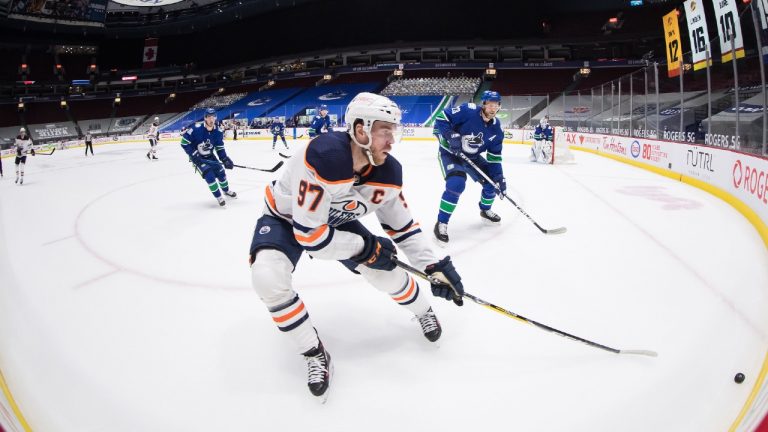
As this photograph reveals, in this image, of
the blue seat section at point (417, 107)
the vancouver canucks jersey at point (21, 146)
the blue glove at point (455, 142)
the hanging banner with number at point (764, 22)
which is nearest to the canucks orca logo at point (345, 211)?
the blue glove at point (455, 142)

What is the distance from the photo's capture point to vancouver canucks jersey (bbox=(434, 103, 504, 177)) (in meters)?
4.33

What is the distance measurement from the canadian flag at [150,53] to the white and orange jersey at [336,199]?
150 ft

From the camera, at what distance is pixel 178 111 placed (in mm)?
35562

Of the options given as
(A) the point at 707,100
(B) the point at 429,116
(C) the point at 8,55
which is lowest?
(A) the point at 707,100

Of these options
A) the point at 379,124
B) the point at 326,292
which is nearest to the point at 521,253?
the point at 326,292

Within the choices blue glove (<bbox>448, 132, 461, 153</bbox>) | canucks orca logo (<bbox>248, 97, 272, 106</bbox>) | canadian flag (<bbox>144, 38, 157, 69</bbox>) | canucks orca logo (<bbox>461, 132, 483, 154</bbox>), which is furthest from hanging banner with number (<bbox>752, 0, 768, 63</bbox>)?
canadian flag (<bbox>144, 38, 157, 69</bbox>)

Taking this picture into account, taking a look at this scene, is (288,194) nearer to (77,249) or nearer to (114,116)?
(77,249)

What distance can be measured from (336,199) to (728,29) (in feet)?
25.7

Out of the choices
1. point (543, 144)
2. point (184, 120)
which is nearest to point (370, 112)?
point (543, 144)

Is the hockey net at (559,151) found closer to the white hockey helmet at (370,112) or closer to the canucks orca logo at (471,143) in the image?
the canucks orca logo at (471,143)

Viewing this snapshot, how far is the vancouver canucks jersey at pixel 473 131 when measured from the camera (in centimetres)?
433

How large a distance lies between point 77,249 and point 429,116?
19377mm

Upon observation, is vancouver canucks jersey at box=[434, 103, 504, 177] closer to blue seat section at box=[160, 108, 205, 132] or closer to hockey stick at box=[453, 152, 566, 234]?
hockey stick at box=[453, 152, 566, 234]

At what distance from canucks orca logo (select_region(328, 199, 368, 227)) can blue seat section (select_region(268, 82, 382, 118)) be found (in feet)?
83.5
